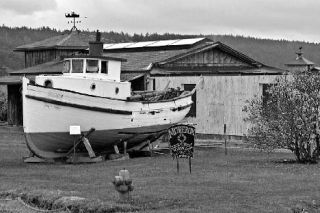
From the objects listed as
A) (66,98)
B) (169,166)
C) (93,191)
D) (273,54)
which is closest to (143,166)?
(169,166)

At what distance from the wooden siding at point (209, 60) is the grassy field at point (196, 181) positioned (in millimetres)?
14926

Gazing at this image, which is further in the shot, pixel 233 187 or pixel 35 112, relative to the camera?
pixel 35 112

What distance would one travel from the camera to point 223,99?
37.1 m

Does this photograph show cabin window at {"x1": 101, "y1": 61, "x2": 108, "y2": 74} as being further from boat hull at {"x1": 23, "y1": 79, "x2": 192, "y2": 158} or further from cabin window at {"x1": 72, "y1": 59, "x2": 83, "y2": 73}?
boat hull at {"x1": 23, "y1": 79, "x2": 192, "y2": 158}

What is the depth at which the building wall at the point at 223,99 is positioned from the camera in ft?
118

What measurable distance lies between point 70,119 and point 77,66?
2.78 m

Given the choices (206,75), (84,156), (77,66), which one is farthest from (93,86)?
(206,75)

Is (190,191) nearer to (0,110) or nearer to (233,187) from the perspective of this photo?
(233,187)

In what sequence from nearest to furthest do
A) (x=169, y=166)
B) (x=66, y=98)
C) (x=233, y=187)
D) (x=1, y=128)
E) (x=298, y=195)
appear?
(x=298, y=195) → (x=233, y=187) → (x=169, y=166) → (x=66, y=98) → (x=1, y=128)

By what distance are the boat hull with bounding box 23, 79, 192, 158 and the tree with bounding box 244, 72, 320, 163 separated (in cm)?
553

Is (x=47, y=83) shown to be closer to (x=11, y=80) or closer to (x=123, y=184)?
(x=123, y=184)

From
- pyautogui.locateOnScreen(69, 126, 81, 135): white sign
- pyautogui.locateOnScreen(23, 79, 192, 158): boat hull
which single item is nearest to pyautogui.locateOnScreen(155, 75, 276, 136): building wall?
pyautogui.locateOnScreen(23, 79, 192, 158): boat hull

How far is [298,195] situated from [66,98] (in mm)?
11711

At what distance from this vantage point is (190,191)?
61.0 ft
